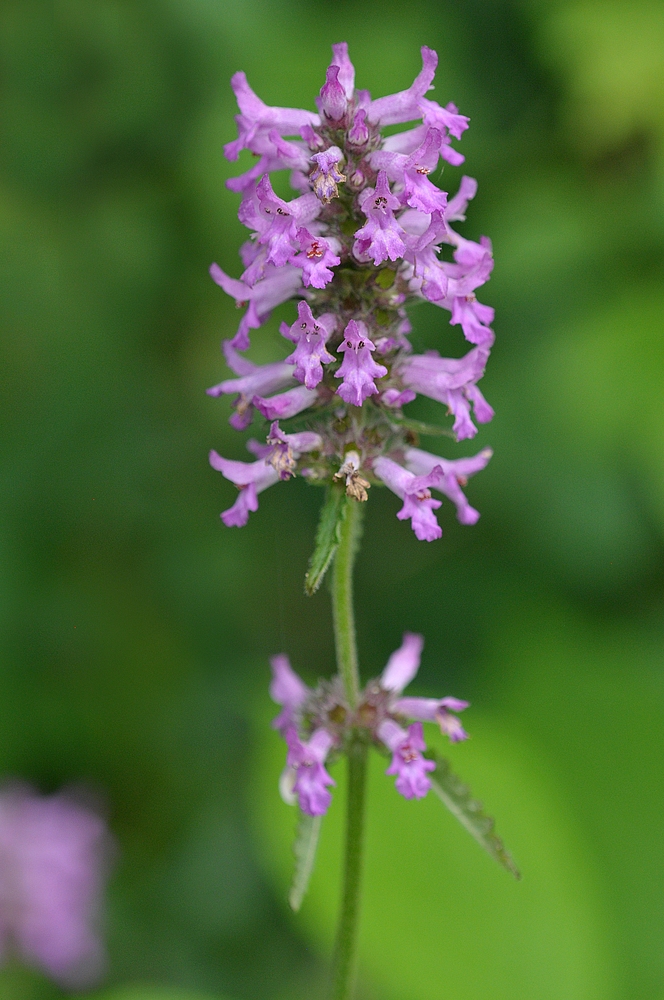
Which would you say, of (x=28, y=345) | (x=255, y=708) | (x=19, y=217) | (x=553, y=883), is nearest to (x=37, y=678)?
(x=255, y=708)

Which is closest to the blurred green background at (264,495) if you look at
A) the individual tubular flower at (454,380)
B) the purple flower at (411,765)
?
the purple flower at (411,765)

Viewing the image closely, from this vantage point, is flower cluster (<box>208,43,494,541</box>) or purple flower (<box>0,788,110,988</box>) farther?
purple flower (<box>0,788,110,988</box>)

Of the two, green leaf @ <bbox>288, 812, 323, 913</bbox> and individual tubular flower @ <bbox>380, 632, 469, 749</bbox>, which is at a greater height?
individual tubular flower @ <bbox>380, 632, 469, 749</bbox>

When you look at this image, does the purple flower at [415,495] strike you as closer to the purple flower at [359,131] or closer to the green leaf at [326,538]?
the green leaf at [326,538]

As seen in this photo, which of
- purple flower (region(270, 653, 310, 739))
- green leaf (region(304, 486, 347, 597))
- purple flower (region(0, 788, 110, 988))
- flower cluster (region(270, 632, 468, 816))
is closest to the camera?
green leaf (region(304, 486, 347, 597))

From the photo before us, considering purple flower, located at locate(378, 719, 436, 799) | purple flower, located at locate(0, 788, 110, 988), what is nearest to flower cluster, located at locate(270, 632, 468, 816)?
purple flower, located at locate(378, 719, 436, 799)

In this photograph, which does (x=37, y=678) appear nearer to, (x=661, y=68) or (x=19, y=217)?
(x=19, y=217)

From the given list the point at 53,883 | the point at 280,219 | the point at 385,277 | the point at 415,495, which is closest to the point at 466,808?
the point at 415,495

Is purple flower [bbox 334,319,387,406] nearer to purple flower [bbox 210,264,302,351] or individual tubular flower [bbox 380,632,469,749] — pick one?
purple flower [bbox 210,264,302,351]

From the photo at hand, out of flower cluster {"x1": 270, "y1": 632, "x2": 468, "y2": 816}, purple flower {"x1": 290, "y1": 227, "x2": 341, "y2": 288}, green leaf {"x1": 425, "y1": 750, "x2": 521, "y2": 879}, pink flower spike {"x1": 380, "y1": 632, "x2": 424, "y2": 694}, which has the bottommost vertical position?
green leaf {"x1": 425, "y1": 750, "x2": 521, "y2": 879}
